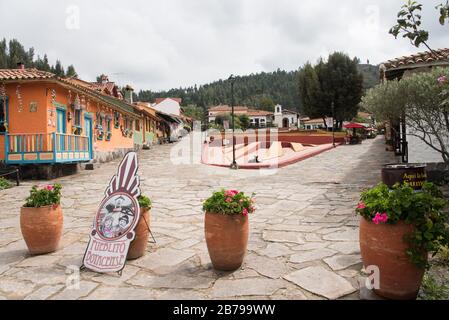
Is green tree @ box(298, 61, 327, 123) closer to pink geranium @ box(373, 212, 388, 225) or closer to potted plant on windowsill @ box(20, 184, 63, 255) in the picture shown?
potted plant on windowsill @ box(20, 184, 63, 255)

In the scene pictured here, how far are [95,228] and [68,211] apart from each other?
11.7 ft

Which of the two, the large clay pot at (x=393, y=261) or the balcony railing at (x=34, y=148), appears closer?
the large clay pot at (x=393, y=261)

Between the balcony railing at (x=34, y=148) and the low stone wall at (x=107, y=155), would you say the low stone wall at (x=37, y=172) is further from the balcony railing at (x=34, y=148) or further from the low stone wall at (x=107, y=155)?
the low stone wall at (x=107, y=155)

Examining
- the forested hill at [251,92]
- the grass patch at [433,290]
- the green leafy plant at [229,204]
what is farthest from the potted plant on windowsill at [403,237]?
the forested hill at [251,92]

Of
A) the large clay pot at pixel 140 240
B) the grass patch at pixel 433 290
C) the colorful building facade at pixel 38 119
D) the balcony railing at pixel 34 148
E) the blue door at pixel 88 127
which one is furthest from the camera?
the blue door at pixel 88 127

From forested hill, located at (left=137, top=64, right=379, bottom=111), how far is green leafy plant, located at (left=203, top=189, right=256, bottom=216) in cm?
10697

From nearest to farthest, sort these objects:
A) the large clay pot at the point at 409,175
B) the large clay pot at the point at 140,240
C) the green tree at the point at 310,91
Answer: the large clay pot at the point at 140,240, the large clay pot at the point at 409,175, the green tree at the point at 310,91

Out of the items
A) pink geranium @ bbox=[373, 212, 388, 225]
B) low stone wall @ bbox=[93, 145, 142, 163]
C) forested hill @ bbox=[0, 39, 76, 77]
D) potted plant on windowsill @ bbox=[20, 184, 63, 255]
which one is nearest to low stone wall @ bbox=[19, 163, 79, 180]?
low stone wall @ bbox=[93, 145, 142, 163]

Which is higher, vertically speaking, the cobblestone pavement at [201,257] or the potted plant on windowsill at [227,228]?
the potted plant on windowsill at [227,228]

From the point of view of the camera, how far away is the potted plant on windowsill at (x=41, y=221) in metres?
4.48

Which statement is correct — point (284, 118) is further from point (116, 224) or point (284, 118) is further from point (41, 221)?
point (116, 224)

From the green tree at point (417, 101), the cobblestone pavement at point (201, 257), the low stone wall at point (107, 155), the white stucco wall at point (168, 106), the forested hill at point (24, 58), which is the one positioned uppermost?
the forested hill at point (24, 58)

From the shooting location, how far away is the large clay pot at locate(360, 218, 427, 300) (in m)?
2.91

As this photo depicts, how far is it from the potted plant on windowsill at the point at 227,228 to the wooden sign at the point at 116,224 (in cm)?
92
